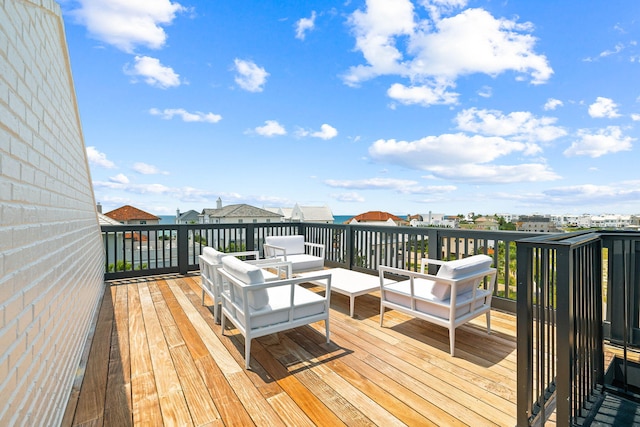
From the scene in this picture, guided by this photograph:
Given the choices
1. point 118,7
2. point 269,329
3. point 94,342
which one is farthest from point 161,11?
point 269,329

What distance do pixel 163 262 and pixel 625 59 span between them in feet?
49.1

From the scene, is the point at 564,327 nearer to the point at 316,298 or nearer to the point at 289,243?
the point at 316,298

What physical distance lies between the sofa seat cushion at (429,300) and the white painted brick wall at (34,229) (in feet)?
9.31

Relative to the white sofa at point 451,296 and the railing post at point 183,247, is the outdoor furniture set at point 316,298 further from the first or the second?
the railing post at point 183,247

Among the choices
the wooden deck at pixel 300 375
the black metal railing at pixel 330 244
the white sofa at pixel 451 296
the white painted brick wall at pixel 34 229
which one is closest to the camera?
the white painted brick wall at pixel 34 229

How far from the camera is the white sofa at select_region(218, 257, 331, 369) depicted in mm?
2471

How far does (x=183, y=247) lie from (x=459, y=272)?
524 cm

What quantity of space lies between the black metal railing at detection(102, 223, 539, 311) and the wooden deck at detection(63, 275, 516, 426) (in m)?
0.97

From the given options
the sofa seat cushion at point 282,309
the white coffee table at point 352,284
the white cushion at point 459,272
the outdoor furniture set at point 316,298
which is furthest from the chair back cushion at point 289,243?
the white cushion at point 459,272

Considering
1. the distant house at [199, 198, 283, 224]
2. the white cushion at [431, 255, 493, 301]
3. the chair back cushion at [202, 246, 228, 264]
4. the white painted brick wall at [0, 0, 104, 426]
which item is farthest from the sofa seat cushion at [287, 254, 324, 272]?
the distant house at [199, 198, 283, 224]

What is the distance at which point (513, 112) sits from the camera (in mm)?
14000

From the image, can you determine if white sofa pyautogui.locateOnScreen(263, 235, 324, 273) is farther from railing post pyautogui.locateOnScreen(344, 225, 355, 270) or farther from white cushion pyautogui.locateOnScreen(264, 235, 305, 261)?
railing post pyautogui.locateOnScreen(344, 225, 355, 270)

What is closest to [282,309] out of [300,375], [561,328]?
[300,375]

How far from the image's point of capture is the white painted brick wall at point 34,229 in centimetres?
109
